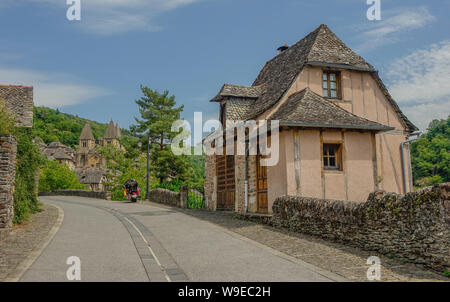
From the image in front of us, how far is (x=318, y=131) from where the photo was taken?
514 inches

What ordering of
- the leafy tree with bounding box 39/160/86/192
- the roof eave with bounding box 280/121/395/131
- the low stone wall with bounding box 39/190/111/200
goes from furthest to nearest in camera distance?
the leafy tree with bounding box 39/160/86/192
the low stone wall with bounding box 39/190/111/200
the roof eave with bounding box 280/121/395/131

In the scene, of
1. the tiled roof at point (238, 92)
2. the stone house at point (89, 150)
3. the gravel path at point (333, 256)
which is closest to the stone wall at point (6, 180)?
the gravel path at point (333, 256)

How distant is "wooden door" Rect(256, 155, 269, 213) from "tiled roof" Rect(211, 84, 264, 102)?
13.4 ft

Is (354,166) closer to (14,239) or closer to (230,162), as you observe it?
(230,162)

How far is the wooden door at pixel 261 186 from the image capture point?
14.0m

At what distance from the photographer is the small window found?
43.6 ft

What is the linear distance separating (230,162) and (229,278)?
11.8 meters

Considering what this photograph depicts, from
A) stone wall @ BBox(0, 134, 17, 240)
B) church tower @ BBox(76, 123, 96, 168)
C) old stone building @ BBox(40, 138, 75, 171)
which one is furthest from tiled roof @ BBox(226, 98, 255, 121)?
church tower @ BBox(76, 123, 96, 168)

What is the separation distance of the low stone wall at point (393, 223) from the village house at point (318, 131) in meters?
2.45

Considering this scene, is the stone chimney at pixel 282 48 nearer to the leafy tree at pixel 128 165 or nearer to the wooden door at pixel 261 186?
the wooden door at pixel 261 186

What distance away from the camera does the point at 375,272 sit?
6379 mm

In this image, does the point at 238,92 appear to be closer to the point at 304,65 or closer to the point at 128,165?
the point at 304,65

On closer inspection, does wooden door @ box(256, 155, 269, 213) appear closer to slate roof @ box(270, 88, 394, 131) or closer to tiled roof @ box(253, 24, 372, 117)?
slate roof @ box(270, 88, 394, 131)
